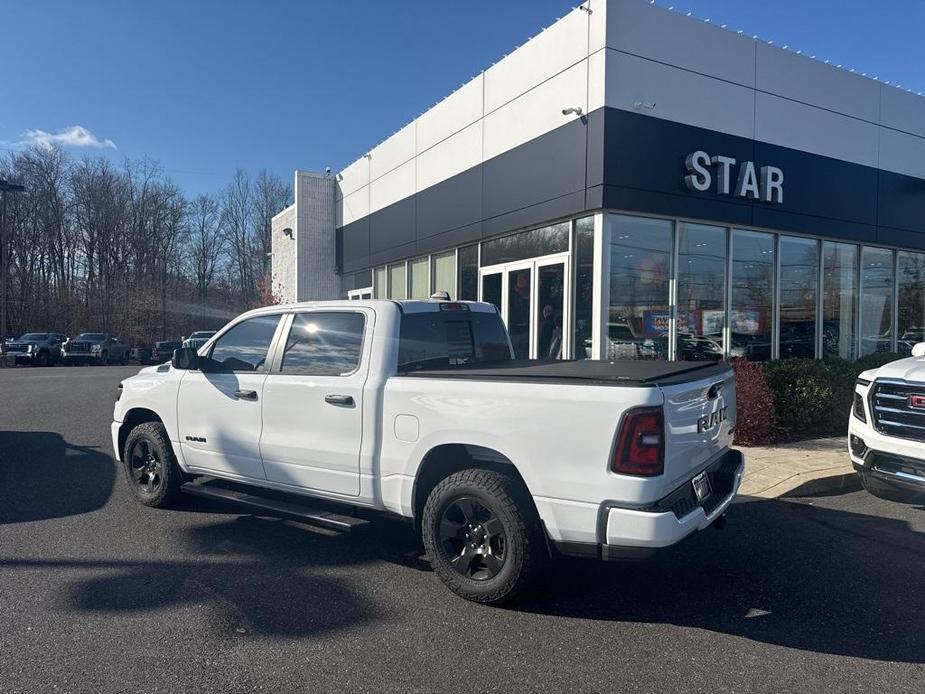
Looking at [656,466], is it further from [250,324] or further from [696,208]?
[696,208]

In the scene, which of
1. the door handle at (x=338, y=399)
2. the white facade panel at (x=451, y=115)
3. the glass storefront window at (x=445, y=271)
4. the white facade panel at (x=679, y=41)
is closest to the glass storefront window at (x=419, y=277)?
the glass storefront window at (x=445, y=271)

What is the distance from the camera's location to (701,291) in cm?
1095

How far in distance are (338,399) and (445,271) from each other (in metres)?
10.7

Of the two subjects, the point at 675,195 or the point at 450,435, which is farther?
the point at 675,195

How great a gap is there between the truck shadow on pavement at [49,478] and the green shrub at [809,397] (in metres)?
8.06

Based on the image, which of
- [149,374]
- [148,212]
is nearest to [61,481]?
[149,374]

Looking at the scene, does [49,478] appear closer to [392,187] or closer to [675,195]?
[675,195]

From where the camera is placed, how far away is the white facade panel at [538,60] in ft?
33.7

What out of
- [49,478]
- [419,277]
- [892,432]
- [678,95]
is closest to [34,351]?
[419,277]

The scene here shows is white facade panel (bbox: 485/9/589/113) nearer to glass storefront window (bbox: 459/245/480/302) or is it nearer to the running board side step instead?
glass storefront window (bbox: 459/245/480/302)

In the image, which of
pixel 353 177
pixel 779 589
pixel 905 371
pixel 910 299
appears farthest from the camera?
pixel 353 177

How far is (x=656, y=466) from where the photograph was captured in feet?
11.0

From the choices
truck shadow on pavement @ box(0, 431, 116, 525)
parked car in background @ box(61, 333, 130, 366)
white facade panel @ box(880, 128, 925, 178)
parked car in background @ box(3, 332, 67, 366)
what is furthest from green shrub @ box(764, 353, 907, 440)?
parked car in background @ box(3, 332, 67, 366)

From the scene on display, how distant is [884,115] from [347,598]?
14.3 meters
